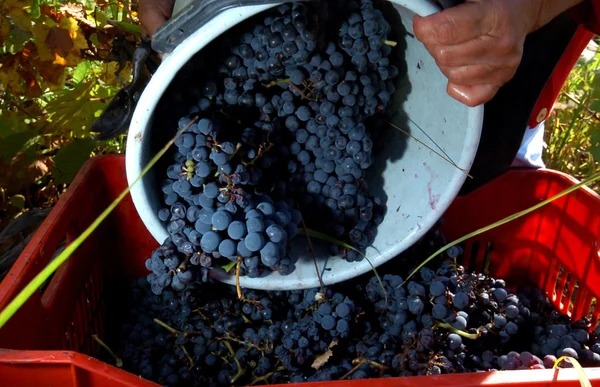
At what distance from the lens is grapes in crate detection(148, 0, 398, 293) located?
2.91 ft

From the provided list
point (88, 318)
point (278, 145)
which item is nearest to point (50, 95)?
point (88, 318)

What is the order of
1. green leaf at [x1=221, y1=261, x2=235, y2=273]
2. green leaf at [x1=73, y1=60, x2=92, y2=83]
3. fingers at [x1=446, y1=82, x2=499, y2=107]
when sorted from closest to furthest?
fingers at [x1=446, y1=82, x2=499, y2=107]
green leaf at [x1=221, y1=261, x2=235, y2=273]
green leaf at [x1=73, y1=60, x2=92, y2=83]

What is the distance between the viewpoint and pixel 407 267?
1.21m

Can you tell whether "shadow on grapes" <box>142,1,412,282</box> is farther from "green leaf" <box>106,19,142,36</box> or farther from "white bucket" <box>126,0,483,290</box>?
"green leaf" <box>106,19,142,36</box>

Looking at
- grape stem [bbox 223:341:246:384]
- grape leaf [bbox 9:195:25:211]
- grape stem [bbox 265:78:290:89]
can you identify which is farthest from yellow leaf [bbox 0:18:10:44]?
grape stem [bbox 223:341:246:384]

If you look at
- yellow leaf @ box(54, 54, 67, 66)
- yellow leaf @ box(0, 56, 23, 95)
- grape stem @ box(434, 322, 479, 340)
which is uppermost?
yellow leaf @ box(54, 54, 67, 66)

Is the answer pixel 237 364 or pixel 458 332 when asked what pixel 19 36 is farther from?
pixel 458 332

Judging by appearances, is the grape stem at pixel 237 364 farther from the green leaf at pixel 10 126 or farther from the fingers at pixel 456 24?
the green leaf at pixel 10 126

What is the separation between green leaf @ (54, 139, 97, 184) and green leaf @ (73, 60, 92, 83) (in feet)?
A: 1.06

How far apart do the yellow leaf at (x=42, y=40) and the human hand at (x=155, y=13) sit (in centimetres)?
49

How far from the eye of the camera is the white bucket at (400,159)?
908 millimetres

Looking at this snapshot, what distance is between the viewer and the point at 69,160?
5.16ft

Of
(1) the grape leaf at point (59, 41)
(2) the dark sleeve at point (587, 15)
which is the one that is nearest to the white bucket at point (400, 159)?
(2) the dark sleeve at point (587, 15)

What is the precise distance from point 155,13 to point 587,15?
33.9 inches
